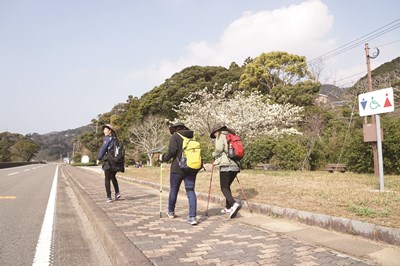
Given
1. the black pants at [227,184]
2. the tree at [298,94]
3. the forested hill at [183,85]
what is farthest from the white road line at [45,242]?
the forested hill at [183,85]

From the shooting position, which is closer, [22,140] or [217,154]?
[217,154]

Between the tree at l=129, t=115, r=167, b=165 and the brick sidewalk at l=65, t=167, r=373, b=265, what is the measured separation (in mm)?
26500

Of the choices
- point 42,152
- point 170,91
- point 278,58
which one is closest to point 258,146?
point 278,58

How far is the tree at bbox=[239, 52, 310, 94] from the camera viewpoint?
32781mm

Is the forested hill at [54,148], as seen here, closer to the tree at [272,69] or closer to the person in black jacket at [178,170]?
the tree at [272,69]

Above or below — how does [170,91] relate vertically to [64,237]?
above

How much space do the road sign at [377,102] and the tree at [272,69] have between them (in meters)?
25.9

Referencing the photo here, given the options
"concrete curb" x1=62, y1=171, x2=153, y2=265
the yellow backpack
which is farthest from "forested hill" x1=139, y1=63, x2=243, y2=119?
"concrete curb" x1=62, y1=171, x2=153, y2=265

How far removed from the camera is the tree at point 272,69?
32781 mm

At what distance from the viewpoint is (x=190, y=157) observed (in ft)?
16.2

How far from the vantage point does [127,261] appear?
3.07 metres

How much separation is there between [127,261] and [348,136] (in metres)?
14.1

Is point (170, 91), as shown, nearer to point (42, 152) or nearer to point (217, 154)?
point (217, 154)

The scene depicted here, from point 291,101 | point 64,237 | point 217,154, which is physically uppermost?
point 291,101
